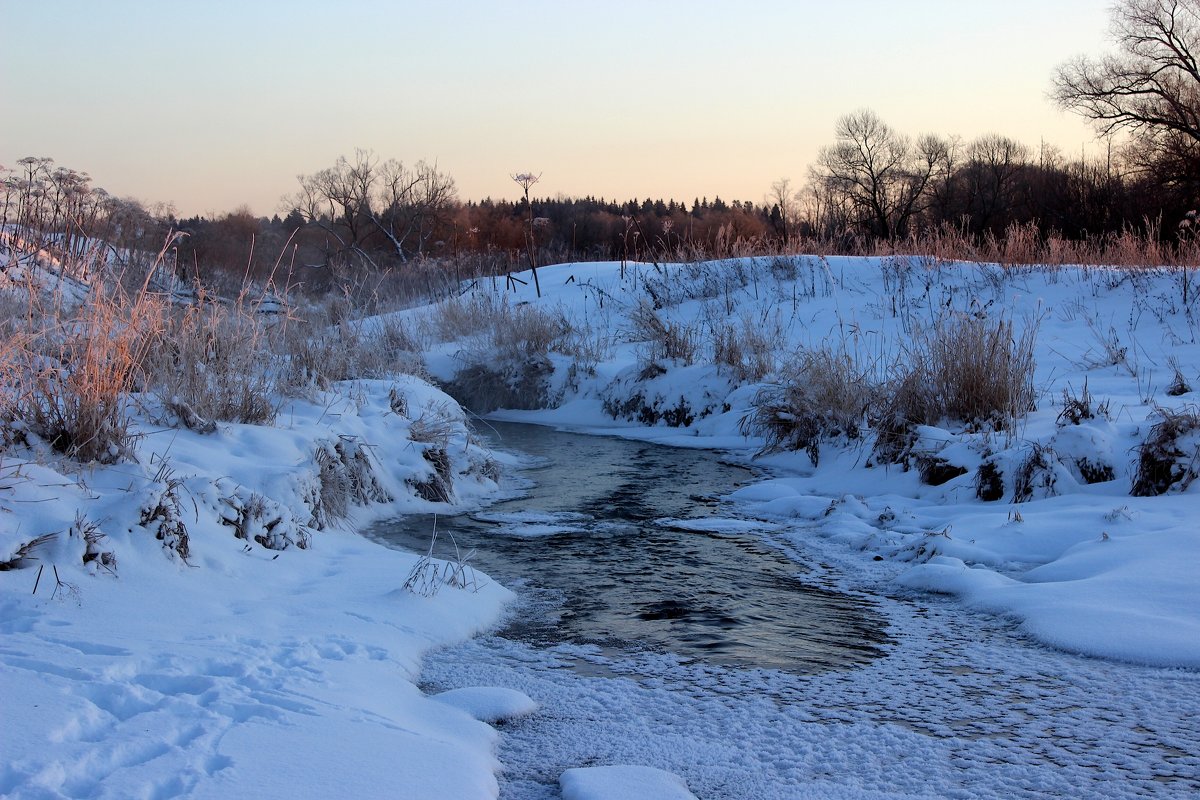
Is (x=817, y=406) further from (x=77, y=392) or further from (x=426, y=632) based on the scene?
(x=77, y=392)

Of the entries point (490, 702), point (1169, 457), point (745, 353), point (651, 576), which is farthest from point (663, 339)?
point (490, 702)

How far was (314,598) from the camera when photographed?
3672mm

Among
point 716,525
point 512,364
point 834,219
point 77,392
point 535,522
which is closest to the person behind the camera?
point 77,392

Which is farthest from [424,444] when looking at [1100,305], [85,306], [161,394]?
[1100,305]

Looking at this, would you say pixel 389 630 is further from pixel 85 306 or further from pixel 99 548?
pixel 85 306

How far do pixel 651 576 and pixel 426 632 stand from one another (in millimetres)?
1446

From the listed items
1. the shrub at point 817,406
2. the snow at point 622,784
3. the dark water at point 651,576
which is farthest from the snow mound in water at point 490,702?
the shrub at point 817,406

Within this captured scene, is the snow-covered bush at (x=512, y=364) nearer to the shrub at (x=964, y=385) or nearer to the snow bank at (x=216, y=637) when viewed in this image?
the shrub at (x=964, y=385)

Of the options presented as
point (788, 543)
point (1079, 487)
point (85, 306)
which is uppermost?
point (85, 306)

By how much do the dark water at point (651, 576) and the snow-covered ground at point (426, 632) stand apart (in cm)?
20

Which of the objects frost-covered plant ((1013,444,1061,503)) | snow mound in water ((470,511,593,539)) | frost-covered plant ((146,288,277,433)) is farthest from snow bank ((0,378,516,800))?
frost-covered plant ((1013,444,1061,503))

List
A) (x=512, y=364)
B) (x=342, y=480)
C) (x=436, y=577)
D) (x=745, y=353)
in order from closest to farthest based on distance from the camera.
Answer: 1. (x=436, y=577)
2. (x=342, y=480)
3. (x=745, y=353)
4. (x=512, y=364)

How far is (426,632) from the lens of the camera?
139 inches

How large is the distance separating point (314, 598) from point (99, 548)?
0.80 meters
